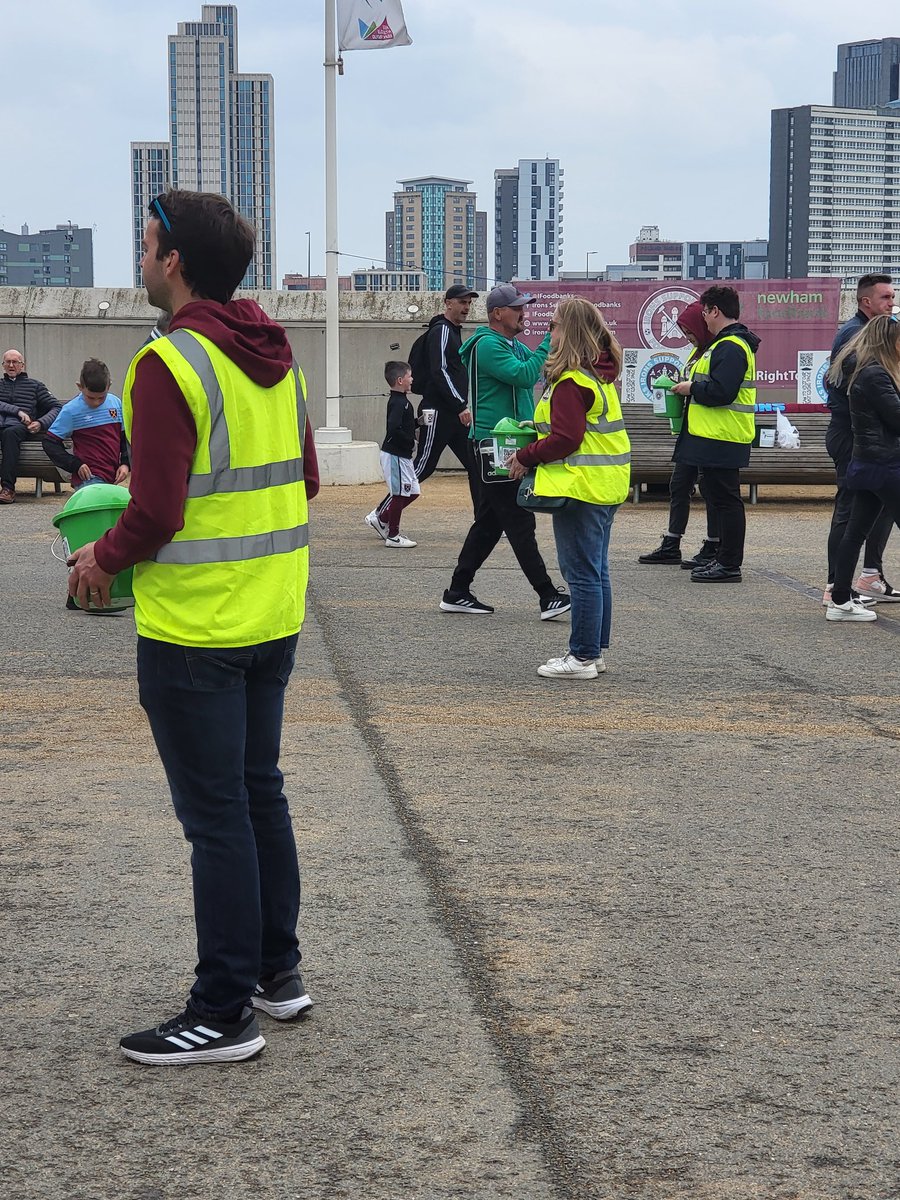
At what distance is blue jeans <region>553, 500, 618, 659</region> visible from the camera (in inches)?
289

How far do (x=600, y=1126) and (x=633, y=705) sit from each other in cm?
396

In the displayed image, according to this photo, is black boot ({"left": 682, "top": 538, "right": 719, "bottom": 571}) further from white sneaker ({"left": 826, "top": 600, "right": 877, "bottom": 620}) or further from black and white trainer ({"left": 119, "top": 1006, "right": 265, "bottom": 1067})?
black and white trainer ({"left": 119, "top": 1006, "right": 265, "bottom": 1067})

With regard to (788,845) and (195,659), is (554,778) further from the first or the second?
(195,659)

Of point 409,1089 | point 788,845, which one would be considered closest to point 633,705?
point 788,845

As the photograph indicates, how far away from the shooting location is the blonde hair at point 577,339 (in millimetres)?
7195

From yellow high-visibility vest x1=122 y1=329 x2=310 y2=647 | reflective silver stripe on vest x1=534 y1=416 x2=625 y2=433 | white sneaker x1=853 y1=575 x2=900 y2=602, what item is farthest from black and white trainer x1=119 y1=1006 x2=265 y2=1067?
white sneaker x1=853 y1=575 x2=900 y2=602

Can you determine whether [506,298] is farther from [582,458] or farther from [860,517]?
[860,517]

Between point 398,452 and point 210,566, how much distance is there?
904 cm

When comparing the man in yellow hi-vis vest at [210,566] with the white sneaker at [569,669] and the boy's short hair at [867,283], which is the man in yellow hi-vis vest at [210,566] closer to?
the white sneaker at [569,669]

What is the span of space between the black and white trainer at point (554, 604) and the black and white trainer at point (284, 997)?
5.61 m

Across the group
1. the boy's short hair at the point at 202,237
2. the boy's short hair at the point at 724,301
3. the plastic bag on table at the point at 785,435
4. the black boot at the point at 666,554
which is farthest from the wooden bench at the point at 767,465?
the boy's short hair at the point at 202,237

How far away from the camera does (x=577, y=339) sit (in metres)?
7.20

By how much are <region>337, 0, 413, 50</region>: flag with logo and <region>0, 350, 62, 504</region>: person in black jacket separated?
238 inches

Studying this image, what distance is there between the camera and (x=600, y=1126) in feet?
10.1
